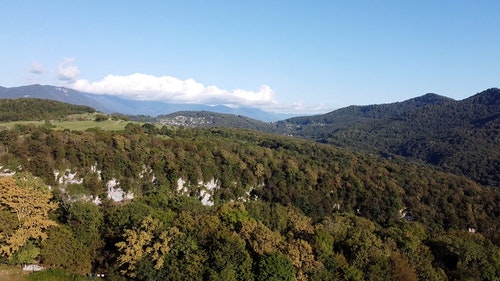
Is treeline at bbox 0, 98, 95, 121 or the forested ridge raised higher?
treeline at bbox 0, 98, 95, 121

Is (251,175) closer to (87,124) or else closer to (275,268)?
(87,124)

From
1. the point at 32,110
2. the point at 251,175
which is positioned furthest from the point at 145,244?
the point at 32,110

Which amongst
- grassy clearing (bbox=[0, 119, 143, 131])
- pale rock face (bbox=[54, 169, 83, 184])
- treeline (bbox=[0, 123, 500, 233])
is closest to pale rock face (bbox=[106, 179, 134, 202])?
treeline (bbox=[0, 123, 500, 233])

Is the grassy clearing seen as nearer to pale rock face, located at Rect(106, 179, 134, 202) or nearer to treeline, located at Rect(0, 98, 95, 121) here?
treeline, located at Rect(0, 98, 95, 121)

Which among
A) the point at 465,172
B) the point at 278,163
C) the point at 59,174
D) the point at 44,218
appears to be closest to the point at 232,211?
the point at 44,218

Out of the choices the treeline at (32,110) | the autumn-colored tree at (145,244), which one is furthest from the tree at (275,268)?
the treeline at (32,110)

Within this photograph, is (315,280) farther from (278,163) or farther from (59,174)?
(278,163)
